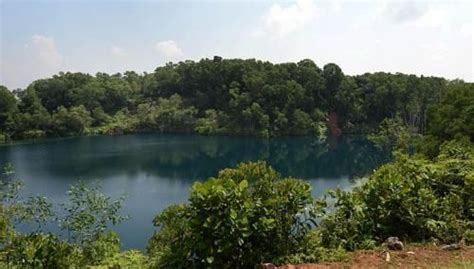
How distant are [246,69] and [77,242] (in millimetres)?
51096

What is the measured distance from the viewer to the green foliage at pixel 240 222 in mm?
4453

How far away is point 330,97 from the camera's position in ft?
178

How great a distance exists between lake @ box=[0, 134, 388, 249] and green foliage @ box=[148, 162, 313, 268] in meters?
11.1

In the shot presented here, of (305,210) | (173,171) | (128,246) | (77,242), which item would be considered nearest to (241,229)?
(305,210)

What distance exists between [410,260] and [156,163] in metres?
32.2

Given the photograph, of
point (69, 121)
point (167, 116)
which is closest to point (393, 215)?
point (167, 116)

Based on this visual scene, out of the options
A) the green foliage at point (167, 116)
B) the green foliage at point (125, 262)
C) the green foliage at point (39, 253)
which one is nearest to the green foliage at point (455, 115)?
the green foliage at point (125, 262)

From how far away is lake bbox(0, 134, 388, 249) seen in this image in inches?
931

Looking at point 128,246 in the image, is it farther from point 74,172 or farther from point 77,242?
point 74,172

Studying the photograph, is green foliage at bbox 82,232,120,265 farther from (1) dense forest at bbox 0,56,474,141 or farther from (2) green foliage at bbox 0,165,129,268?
(1) dense forest at bbox 0,56,474,141

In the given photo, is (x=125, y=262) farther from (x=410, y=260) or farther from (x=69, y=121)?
(x=69, y=121)

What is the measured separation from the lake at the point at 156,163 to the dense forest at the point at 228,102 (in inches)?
120

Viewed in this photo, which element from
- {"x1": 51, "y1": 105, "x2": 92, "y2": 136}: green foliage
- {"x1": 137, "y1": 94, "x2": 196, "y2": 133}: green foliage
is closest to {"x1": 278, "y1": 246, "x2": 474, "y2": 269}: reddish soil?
{"x1": 137, "y1": 94, "x2": 196, "y2": 133}: green foliage

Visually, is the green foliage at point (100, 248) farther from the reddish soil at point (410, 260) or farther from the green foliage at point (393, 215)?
the green foliage at point (393, 215)
